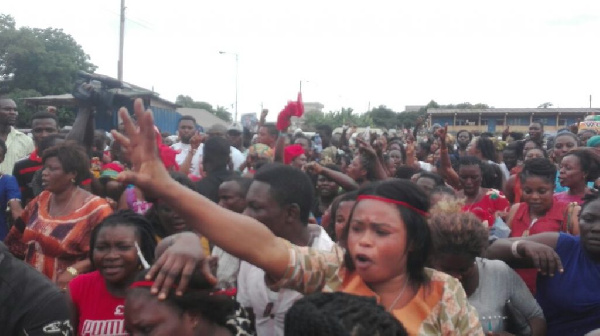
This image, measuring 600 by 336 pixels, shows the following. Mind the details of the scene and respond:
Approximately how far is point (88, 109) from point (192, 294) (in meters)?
4.07

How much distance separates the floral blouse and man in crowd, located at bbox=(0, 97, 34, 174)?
5756mm

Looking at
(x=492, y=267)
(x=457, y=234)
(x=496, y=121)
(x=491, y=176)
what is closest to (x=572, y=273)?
(x=492, y=267)

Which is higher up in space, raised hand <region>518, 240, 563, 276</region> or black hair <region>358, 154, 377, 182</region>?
black hair <region>358, 154, 377, 182</region>

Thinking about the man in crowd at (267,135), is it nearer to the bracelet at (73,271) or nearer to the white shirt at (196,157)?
the white shirt at (196,157)

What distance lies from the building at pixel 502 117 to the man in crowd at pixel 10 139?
3154 centimetres

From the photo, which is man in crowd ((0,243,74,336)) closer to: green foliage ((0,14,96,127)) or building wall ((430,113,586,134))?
building wall ((430,113,586,134))

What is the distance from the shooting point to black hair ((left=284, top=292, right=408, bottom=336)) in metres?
1.64

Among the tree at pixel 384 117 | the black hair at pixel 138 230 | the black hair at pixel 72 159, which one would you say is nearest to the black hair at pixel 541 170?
the black hair at pixel 138 230

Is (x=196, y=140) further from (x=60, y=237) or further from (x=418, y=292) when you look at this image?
(x=418, y=292)

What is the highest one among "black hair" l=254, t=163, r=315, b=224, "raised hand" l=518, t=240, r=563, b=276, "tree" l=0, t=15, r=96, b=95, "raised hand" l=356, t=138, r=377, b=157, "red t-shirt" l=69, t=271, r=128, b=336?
"tree" l=0, t=15, r=96, b=95

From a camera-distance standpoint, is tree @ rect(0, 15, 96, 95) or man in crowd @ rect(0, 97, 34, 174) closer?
man in crowd @ rect(0, 97, 34, 174)

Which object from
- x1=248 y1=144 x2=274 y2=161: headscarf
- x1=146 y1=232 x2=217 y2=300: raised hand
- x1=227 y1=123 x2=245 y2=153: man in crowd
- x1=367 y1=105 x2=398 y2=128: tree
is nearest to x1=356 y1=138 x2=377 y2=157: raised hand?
x1=248 y1=144 x2=274 y2=161: headscarf

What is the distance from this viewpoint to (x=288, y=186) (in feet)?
11.0

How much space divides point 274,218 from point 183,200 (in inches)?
50.6
